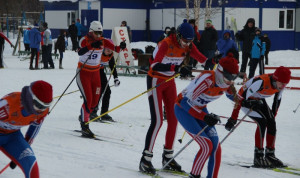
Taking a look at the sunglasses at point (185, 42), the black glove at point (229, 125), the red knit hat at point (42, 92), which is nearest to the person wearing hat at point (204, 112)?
the black glove at point (229, 125)

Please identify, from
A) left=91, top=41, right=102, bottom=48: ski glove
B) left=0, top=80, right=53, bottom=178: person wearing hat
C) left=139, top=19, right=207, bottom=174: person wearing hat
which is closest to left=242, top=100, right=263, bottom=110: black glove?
left=139, top=19, right=207, bottom=174: person wearing hat

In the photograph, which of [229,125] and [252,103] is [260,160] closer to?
[252,103]

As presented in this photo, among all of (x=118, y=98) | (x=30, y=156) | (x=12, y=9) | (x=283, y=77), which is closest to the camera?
(x=30, y=156)

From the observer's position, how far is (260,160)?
6.73m

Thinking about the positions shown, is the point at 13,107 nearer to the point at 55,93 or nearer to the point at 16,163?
the point at 16,163

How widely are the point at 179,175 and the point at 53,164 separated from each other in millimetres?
1618

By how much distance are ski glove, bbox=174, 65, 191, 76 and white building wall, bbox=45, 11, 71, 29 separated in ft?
101

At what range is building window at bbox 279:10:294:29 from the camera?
3050cm

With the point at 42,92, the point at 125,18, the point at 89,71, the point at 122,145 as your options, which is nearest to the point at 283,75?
the point at 122,145

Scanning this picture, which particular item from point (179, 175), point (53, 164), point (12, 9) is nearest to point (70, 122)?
point (53, 164)

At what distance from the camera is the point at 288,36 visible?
30.7 metres

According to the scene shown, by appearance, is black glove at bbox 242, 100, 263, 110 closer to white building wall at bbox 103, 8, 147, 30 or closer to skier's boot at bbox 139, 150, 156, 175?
skier's boot at bbox 139, 150, 156, 175

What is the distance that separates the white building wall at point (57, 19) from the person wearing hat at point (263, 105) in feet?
99.9

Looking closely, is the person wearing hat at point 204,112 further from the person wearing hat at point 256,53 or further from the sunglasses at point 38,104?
the person wearing hat at point 256,53
